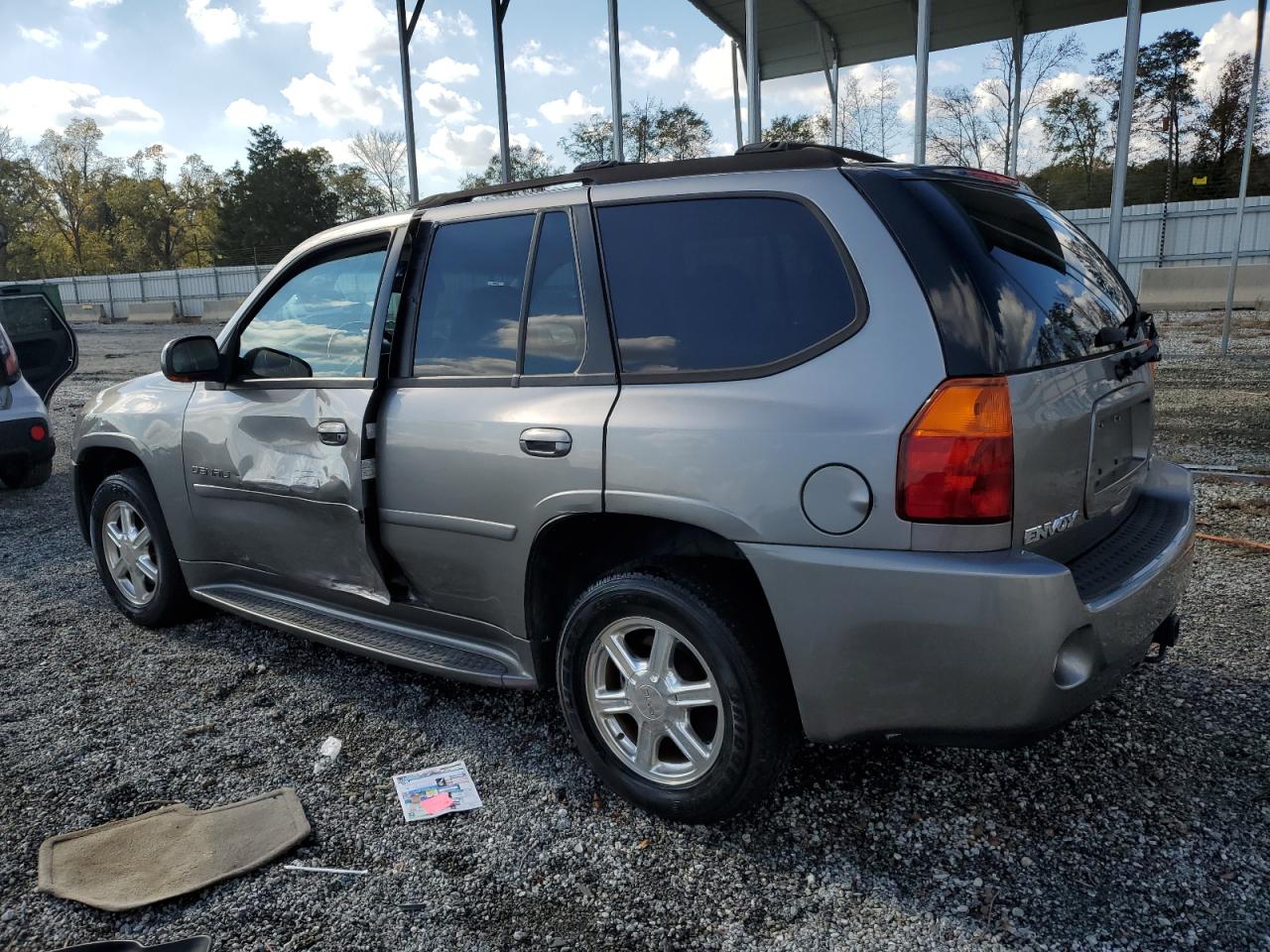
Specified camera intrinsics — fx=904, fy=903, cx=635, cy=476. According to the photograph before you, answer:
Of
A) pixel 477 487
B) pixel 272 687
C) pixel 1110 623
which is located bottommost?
pixel 272 687

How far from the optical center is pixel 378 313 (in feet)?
10.8

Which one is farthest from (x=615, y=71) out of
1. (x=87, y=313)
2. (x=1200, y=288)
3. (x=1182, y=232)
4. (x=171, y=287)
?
(x=87, y=313)

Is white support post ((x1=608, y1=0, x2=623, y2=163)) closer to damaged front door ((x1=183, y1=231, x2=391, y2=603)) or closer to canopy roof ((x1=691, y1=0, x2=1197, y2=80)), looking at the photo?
canopy roof ((x1=691, y1=0, x2=1197, y2=80))

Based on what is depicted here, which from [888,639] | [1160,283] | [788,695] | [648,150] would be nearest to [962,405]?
[888,639]

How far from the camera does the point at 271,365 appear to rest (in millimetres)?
3639

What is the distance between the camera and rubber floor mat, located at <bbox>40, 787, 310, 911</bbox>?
2449 mm

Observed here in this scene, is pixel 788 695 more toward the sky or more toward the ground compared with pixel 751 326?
more toward the ground

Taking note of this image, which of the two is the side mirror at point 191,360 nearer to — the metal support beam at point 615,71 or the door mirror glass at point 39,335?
the door mirror glass at point 39,335

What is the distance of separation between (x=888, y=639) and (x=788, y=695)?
394 mm

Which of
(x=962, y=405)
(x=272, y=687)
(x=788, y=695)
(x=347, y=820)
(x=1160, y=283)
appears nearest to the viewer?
(x=962, y=405)

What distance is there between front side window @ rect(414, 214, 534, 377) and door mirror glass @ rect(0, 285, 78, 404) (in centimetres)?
721

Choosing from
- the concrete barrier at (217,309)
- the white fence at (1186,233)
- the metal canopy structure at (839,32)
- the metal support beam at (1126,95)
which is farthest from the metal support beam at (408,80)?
the concrete barrier at (217,309)

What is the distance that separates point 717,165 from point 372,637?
80.5 inches

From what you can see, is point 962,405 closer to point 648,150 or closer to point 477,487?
point 477,487
